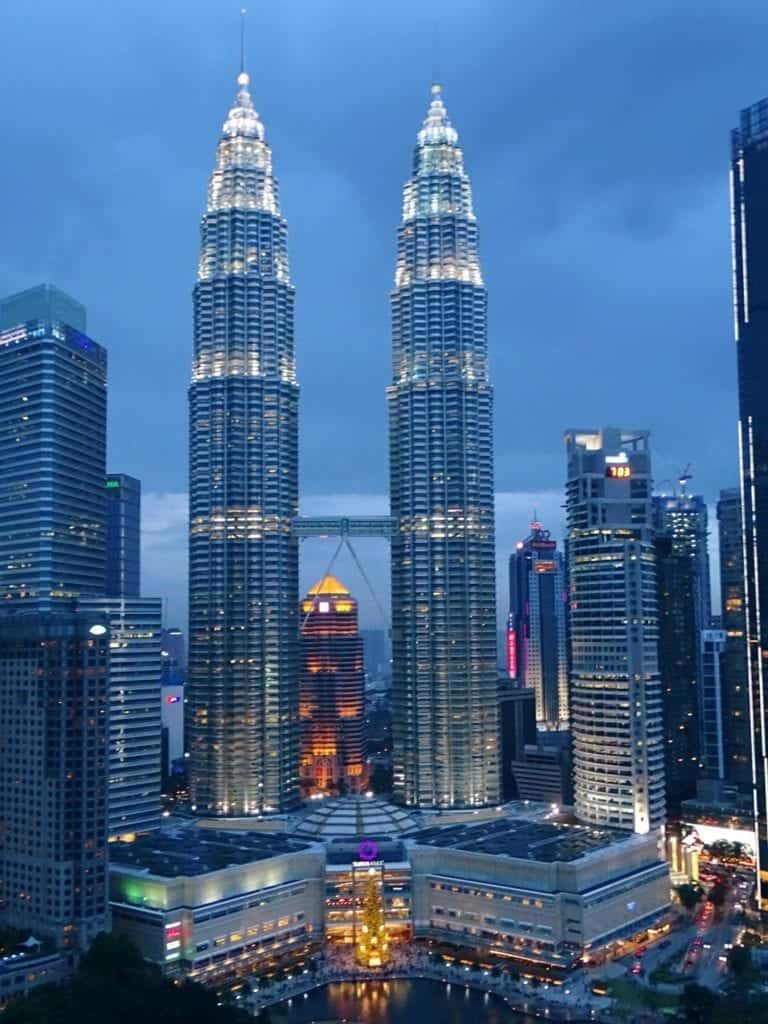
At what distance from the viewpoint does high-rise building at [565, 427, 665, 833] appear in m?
173

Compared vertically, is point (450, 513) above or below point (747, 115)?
below

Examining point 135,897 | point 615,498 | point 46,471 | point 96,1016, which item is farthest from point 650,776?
point 46,471

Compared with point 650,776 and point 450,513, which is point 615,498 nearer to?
point 450,513

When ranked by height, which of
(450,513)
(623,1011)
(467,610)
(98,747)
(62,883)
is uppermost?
(450,513)

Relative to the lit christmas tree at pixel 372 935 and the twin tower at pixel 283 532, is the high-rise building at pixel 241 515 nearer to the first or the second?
the twin tower at pixel 283 532

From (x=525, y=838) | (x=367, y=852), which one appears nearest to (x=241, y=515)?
(x=367, y=852)

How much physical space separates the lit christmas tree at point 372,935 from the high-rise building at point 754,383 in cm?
6240

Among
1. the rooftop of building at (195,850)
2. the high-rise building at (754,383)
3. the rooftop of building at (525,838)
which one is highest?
the high-rise building at (754,383)

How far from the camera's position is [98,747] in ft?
437

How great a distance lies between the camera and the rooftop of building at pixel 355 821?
6412 inches

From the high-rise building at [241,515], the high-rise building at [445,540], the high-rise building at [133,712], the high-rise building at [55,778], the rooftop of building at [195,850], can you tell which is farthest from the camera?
the high-rise building at [445,540]

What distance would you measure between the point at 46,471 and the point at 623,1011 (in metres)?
136

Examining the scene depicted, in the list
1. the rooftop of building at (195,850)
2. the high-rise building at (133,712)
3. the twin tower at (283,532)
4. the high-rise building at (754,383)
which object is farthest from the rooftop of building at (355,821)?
the high-rise building at (754,383)

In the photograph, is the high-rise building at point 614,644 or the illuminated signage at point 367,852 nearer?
the illuminated signage at point 367,852
